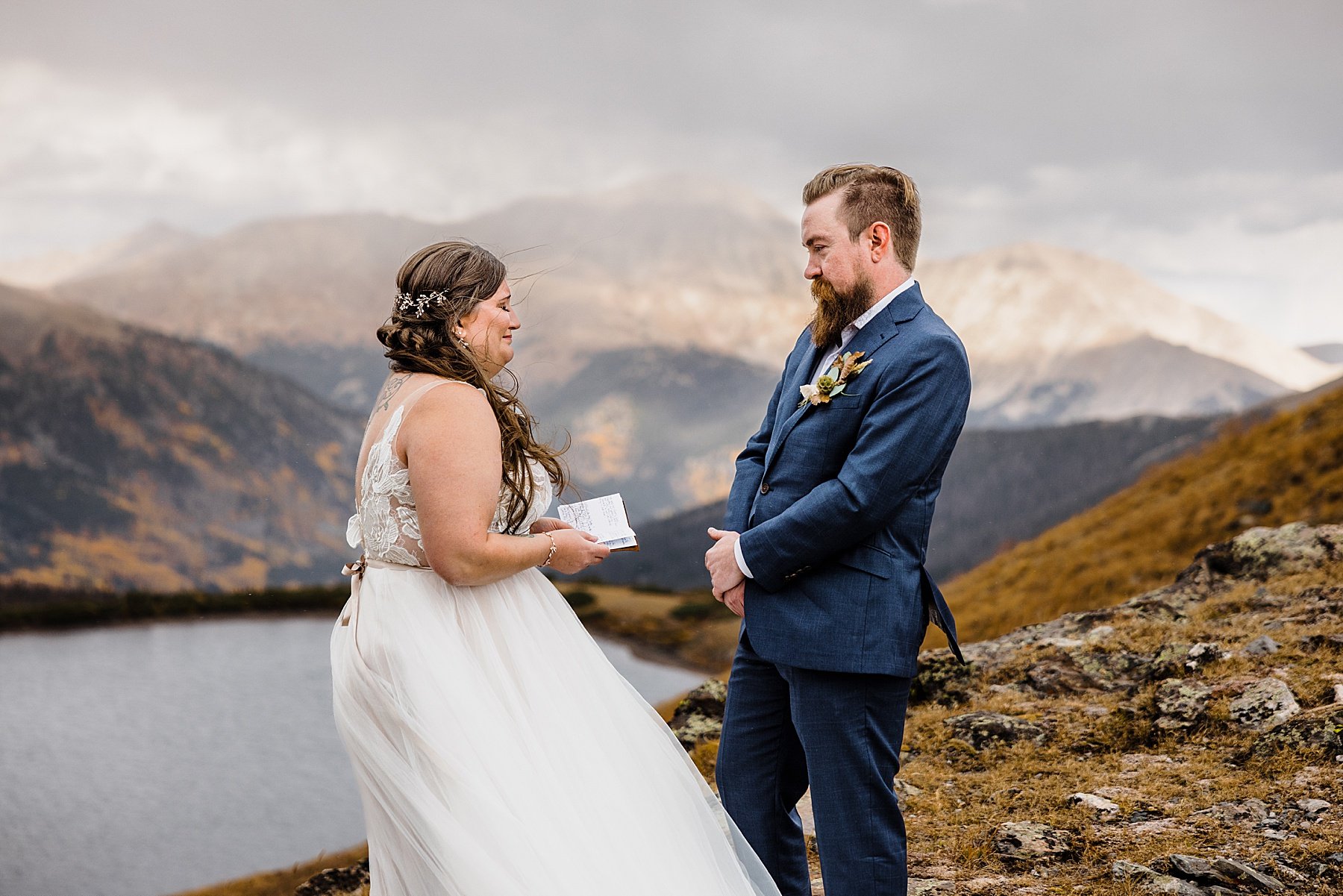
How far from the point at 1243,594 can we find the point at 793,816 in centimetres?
544

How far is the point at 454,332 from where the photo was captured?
2619 millimetres

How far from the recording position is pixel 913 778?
5.06 meters

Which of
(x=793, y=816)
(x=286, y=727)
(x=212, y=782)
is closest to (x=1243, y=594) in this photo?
(x=793, y=816)

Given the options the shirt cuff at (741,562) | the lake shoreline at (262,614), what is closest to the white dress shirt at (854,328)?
the shirt cuff at (741,562)

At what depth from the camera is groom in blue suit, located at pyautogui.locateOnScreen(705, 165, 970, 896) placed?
2.52m

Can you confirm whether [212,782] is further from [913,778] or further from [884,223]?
[884,223]

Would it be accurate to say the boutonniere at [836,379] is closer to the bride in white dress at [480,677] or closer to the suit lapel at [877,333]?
the suit lapel at [877,333]

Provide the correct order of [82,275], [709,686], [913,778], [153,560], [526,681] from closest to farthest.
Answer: [526,681] → [913,778] → [709,686] → [153,560] → [82,275]

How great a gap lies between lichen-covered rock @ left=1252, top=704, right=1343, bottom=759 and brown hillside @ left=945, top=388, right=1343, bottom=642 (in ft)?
16.3

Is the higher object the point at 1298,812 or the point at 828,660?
the point at 828,660

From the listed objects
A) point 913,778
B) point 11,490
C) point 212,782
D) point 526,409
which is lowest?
point 212,782

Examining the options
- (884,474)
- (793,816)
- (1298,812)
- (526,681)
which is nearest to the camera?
(884,474)

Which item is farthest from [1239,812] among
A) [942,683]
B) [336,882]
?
[336,882]

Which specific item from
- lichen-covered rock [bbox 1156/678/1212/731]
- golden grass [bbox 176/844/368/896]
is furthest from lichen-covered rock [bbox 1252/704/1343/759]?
golden grass [bbox 176/844/368/896]
